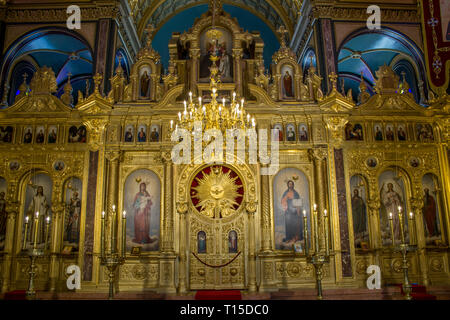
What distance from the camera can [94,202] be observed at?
472 inches

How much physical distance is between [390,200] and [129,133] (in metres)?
8.51

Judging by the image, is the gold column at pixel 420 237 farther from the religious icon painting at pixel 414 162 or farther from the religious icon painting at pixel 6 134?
the religious icon painting at pixel 6 134

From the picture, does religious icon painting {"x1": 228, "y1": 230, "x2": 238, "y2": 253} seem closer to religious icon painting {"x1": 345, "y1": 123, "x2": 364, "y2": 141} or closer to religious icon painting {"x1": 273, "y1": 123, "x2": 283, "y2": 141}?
religious icon painting {"x1": 273, "y1": 123, "x2": 283, "y2": 141}

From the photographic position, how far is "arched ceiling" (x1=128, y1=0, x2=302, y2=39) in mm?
18312

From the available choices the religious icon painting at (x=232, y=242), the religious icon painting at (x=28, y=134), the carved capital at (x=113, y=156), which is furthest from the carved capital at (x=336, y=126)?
the religious icon painting at (x=28, y=134)

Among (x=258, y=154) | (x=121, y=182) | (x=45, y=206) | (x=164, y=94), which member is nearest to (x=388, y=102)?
(x=258, y=154)

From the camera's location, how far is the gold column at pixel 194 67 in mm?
13094

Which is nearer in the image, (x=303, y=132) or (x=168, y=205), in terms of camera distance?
(x=168, y=205)

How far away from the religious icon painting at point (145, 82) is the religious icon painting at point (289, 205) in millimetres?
5104

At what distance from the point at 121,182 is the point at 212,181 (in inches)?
111

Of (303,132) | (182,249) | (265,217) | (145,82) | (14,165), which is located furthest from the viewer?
(145,82)

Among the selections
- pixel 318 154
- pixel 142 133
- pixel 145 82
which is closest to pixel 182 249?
pixel 142 133

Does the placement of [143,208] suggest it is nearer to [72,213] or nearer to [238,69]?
[72,213]

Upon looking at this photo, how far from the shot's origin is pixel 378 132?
42.5 feet
